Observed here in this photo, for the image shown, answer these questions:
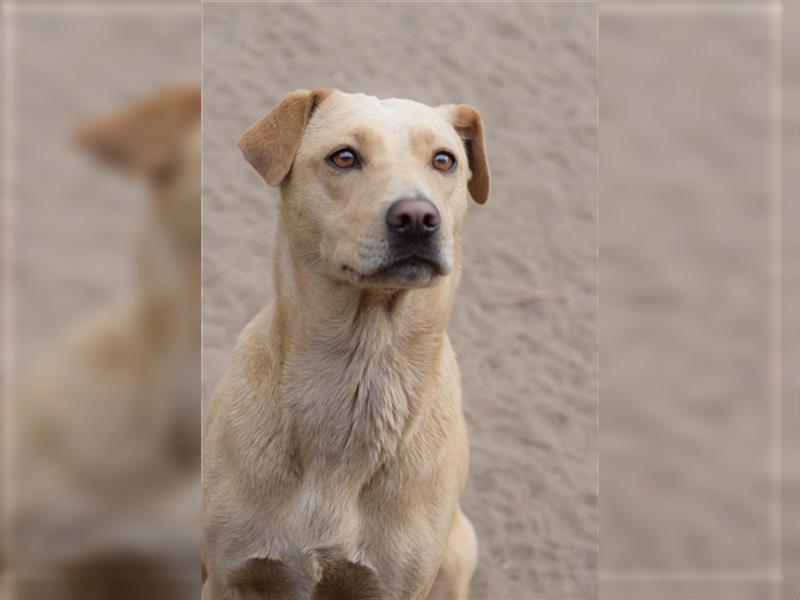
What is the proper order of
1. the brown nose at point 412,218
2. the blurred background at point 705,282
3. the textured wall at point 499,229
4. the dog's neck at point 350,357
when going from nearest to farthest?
the brown nose at point 412,218
the blurred background at point 705,282
the dog's neck at point 350,357
the textured wall at point 499,229

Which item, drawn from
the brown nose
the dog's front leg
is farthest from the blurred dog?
the dog's front leg

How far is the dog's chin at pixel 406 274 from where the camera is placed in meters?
1.90

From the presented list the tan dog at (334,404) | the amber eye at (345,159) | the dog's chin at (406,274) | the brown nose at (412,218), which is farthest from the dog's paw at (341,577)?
the amber eye at (345,159)

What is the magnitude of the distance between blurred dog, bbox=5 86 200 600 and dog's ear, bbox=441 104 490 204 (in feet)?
3.32

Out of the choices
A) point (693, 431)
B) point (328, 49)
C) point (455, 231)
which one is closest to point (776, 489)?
point (693, 431)

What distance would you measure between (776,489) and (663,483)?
8.6 inches

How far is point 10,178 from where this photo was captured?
1.22 metres

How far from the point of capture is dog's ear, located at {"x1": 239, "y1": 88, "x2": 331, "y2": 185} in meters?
2.08

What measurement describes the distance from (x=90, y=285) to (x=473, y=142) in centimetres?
120

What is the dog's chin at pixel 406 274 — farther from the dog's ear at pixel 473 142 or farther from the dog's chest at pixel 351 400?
the dog's ear at pixel 473 142

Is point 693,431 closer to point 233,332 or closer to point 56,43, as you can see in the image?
point 233,332

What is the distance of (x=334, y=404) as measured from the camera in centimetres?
212

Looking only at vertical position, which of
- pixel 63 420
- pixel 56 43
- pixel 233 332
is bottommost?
pixel 233 332

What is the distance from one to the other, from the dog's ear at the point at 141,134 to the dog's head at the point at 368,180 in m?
0.66
